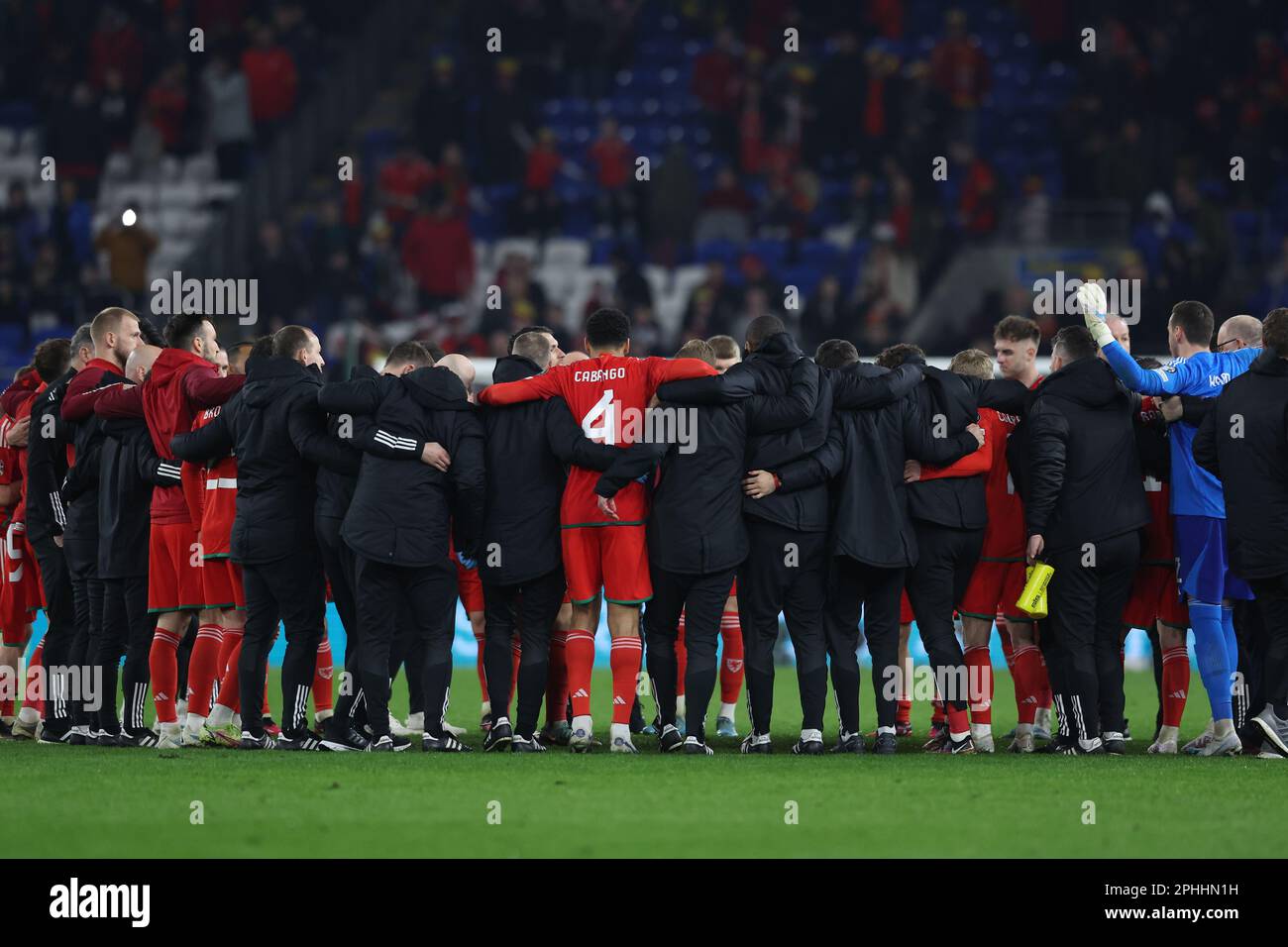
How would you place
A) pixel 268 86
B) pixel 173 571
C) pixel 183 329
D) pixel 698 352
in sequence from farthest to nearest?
pixel 268 86 < pixel 698 352 < pixel 183 329 < pixel 173 571

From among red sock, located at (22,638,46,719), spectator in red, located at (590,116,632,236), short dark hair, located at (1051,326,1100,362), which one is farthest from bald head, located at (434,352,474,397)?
spectator in red, located at (590,116,632,236)

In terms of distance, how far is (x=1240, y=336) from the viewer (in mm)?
9594

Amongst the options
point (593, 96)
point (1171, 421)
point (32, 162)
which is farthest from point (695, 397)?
point (32, 162)

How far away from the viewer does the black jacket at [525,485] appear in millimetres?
9031

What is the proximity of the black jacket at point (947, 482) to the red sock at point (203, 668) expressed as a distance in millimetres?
3732

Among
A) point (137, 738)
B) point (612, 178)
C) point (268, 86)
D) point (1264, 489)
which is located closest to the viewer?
point (1264, 489)

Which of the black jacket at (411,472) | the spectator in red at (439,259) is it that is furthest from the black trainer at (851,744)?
the spectator in red at (439,259)

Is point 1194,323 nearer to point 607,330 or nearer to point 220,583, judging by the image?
point 607,330

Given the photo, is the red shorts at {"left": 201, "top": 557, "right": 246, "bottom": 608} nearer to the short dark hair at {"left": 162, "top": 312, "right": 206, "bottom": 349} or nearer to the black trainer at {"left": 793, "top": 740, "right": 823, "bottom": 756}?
the short dark hair at {"left": 162, "top": 312, "right": 206, "bottom": 349}

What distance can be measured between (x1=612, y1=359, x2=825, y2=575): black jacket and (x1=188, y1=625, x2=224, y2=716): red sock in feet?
7.48

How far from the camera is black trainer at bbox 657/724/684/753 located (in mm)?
9148

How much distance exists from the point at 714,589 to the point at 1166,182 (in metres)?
14.2

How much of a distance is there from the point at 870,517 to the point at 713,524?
821 mm

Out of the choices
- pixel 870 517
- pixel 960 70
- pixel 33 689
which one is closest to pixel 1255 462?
pixel 870 517
